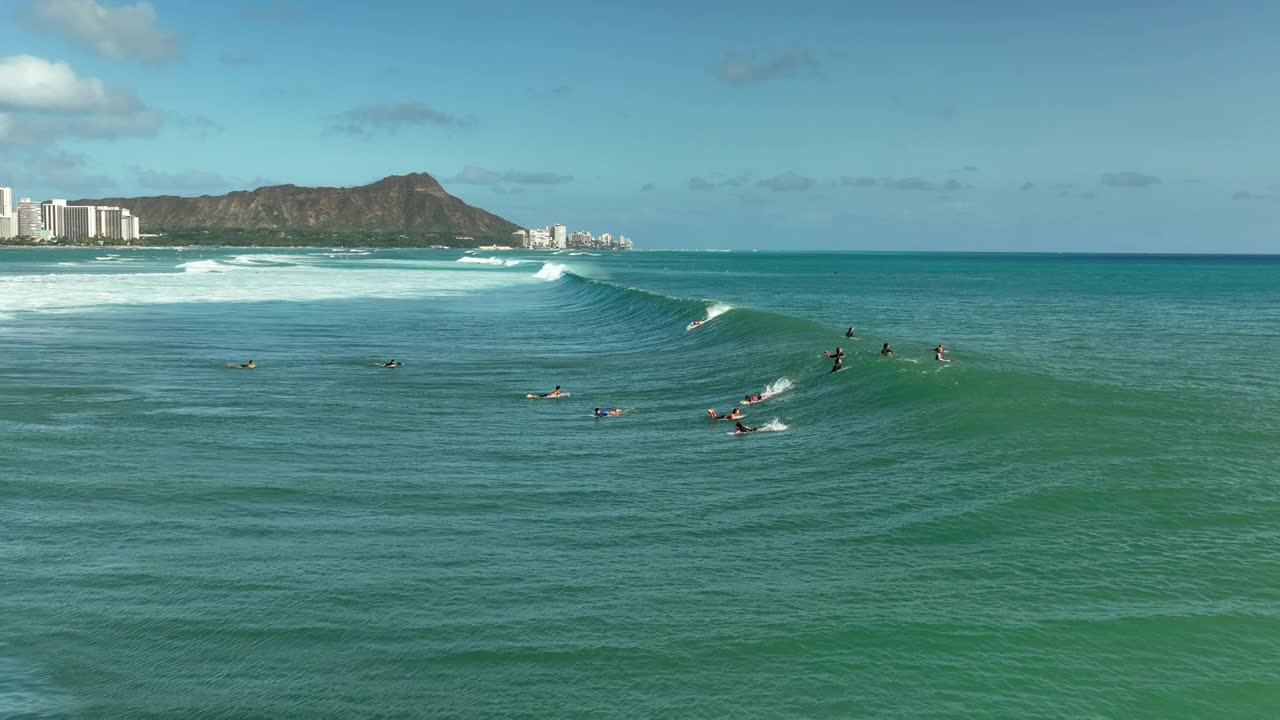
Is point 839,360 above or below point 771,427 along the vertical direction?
above

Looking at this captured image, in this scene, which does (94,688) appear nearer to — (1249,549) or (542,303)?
(1249,549)

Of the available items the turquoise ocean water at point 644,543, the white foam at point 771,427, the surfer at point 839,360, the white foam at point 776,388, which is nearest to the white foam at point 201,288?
the turquoise ocean water at point 644,543

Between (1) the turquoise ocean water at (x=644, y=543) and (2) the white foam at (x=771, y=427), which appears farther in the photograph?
(2) the white foam at (x=771, y=427)

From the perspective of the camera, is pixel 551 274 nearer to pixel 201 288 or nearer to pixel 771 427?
pixel 201 288

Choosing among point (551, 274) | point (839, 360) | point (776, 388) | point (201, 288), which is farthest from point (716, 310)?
point (551, 274)

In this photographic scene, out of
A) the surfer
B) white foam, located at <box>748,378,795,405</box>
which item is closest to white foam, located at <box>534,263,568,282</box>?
the surfer

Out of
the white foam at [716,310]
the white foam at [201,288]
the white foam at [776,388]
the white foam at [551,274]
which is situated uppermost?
the white foam at [551,274]

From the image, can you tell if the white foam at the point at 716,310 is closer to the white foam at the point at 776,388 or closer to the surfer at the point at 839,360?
the surfer at the point at 839,360

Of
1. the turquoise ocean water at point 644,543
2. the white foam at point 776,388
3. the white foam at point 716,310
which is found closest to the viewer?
the turquoise ocean water at point 644,543

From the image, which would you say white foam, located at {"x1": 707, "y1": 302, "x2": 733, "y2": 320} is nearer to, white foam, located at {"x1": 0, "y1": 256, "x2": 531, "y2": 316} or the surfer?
the surfer
